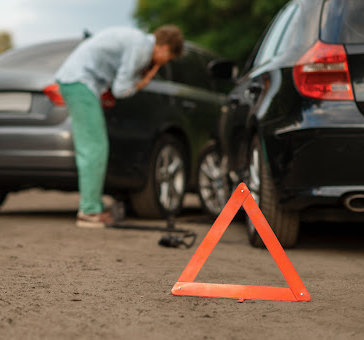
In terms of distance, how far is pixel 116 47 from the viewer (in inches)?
256

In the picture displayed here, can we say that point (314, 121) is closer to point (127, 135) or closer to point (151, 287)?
point (151, 287)

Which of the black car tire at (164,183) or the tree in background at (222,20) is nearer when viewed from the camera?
the black car tire at (164,183)

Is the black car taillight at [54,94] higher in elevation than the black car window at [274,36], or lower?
lower

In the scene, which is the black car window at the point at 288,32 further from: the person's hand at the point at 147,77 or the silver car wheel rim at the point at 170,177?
the silver car wheel rim at the point at 170,177

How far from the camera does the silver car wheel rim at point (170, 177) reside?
7.03 m

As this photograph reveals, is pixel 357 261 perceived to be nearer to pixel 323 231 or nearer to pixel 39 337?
pixel 323 231

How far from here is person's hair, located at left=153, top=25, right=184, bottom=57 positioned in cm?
663

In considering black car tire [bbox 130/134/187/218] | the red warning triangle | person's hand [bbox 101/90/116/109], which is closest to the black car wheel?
black car tire [bbox 130/134/187/218]

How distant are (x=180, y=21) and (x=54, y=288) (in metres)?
25.1

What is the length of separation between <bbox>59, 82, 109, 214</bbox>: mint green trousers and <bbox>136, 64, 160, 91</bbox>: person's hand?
41 centimetres

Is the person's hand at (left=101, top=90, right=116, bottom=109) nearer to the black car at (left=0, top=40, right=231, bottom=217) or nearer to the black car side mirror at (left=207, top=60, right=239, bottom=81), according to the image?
the black car at (left=0, top=40, right=231, bottom=217)

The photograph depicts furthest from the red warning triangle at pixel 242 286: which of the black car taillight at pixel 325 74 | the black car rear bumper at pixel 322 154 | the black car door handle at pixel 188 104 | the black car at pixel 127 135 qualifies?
the black car door handle at pixel 188 104

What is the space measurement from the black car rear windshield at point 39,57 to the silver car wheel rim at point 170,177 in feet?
4.12

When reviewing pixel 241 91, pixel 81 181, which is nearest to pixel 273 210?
pixel 241 91
